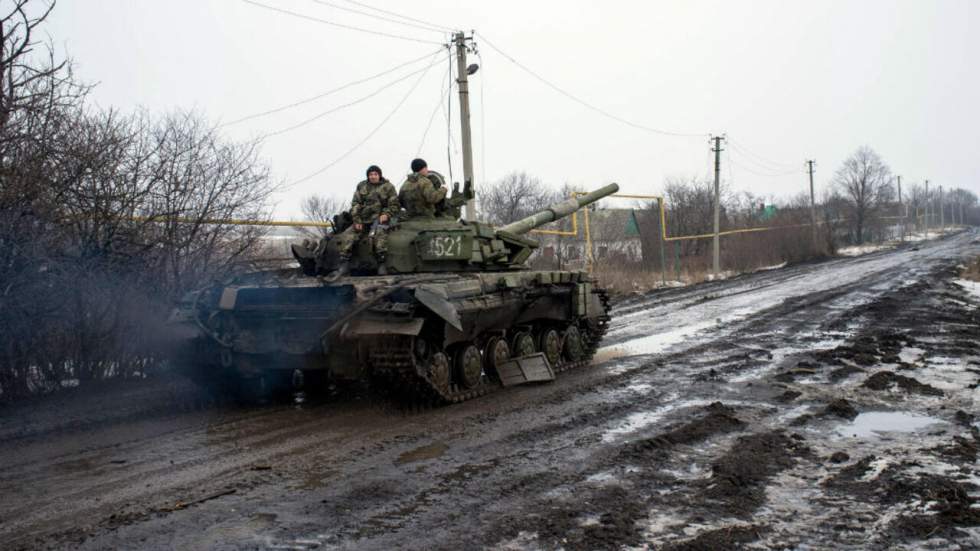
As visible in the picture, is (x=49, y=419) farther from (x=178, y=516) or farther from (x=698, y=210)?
(x=698, y=210)

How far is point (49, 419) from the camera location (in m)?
7.76

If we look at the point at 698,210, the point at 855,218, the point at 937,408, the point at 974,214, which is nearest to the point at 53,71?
the point at 937,408

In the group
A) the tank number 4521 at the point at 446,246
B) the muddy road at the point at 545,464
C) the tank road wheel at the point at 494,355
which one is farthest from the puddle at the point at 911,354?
the tank number 4521 at the point at 446,246

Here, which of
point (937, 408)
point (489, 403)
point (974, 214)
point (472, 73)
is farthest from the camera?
point (974, 214)

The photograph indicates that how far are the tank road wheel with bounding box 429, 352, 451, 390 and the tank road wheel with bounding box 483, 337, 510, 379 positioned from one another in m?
1.21

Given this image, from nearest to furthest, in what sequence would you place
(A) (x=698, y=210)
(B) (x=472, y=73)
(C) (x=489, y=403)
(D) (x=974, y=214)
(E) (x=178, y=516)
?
1. (E) (x=178, y=516)
2. (C) (x=489, y=403)
3. (B) (x=472, y=73)
4. (A) (x=698, y=210)
5. (D) (x=974, y=214)

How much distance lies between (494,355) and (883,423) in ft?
13.8

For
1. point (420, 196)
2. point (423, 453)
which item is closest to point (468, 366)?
point (420, 196)

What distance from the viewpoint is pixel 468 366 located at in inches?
356

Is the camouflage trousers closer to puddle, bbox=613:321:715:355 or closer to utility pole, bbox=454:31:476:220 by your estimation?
puddle, bbox=613:321:715:355

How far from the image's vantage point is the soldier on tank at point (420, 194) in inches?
387

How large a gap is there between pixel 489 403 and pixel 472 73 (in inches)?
A: 428

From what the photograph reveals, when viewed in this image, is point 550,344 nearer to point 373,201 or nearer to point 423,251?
point 423,251

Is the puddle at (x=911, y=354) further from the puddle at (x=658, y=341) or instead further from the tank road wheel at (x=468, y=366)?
the tank road wheel at (x=468, y=366)
